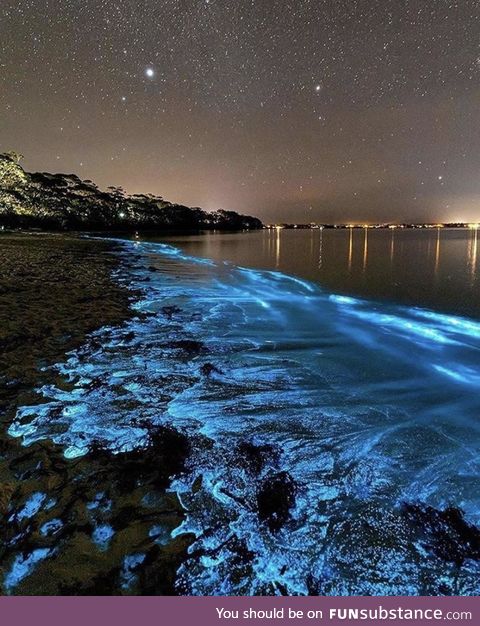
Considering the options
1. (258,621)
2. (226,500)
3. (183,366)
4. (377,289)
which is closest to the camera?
(258,621)

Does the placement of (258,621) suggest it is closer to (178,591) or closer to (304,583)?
(304,583)

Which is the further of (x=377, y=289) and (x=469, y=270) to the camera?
(x=469, y=270)

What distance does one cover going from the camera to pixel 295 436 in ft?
13.8

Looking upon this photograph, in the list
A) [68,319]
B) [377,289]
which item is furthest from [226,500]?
[377,289]

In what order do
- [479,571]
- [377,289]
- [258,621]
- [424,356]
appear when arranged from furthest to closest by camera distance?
1. [377,289]
2. [424,356]
3. [479,571]
4. [258,621]

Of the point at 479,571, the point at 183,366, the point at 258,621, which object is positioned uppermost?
the point at 183,366

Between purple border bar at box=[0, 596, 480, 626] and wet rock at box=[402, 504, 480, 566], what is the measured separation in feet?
1.13

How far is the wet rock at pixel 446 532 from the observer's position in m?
2.68

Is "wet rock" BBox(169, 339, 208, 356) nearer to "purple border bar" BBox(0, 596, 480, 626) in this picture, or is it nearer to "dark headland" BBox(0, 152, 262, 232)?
"purple border bar" BBox(0, 596, 480, 626)

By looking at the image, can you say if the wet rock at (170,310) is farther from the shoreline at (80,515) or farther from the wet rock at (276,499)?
the wet rock at (276,499)

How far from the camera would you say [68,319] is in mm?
8680

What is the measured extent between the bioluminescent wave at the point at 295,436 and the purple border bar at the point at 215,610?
0.07m

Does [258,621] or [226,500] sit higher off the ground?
[226,500]

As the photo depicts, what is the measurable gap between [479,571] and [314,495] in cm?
127
